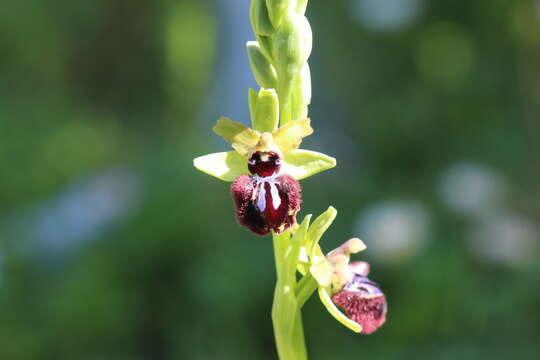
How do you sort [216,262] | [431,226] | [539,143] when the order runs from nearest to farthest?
[216,262] < [431,226] < [539,143]

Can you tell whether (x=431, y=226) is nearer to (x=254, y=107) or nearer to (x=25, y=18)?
(x=254, y=107)

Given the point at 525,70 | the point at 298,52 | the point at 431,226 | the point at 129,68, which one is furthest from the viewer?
Answer: the point at 129,68

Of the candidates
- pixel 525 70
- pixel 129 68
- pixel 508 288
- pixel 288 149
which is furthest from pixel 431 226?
pixel 129 68

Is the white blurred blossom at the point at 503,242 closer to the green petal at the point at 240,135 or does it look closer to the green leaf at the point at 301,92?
the green leaf at the point at 301,92

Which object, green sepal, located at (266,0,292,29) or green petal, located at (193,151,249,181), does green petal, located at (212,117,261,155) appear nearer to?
green petal, located at (193,151,249,181)

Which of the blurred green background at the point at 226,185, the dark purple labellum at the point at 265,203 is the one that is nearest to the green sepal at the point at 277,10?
the dark purple labellum at the point at 265,203
